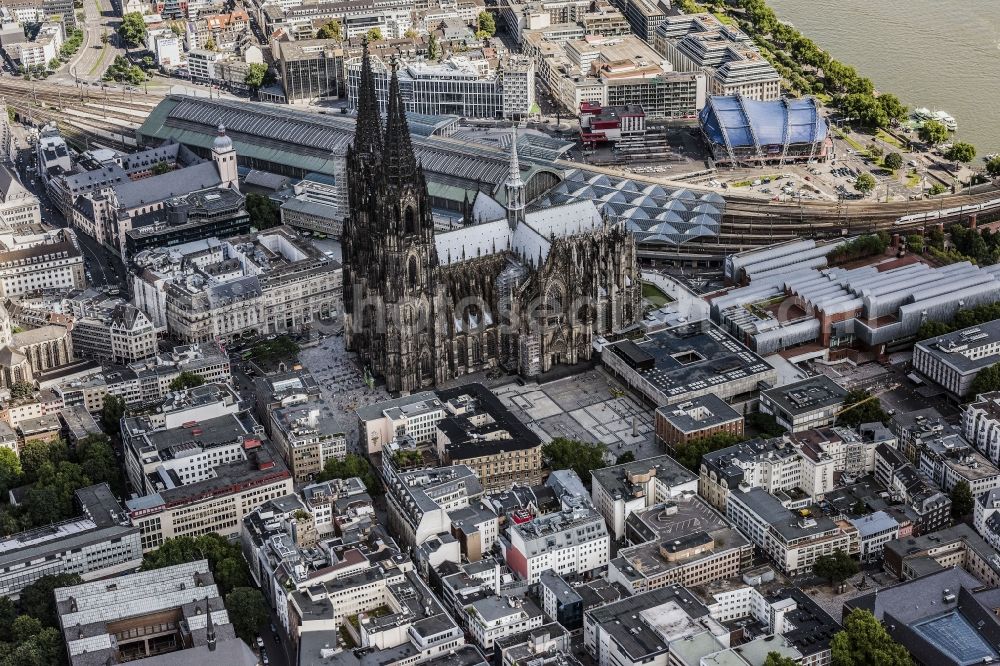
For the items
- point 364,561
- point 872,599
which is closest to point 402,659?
point 364,561

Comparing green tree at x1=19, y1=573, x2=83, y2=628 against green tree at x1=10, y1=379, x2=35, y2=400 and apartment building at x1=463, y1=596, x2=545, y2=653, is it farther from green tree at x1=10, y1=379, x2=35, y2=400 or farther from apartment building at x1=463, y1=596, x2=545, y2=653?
apartment building at x1=463, y1=596, x2=545, y2=653

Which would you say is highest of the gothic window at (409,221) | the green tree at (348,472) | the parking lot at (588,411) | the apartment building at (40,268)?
the gothic window at (409,221)

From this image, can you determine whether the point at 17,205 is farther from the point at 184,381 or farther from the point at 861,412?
the point at 861,412

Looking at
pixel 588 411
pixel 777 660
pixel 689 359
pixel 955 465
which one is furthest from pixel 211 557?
pixel 955 465

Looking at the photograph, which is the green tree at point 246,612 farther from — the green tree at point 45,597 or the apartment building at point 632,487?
the apartment building at point 632,487

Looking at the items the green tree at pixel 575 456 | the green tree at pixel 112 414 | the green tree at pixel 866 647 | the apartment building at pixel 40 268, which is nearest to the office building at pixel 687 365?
the green tree at pixel 575 456

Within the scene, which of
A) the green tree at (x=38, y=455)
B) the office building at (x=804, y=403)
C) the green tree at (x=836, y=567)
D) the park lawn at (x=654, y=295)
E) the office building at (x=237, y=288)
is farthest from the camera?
the park lawn at (x=654, y=295)
